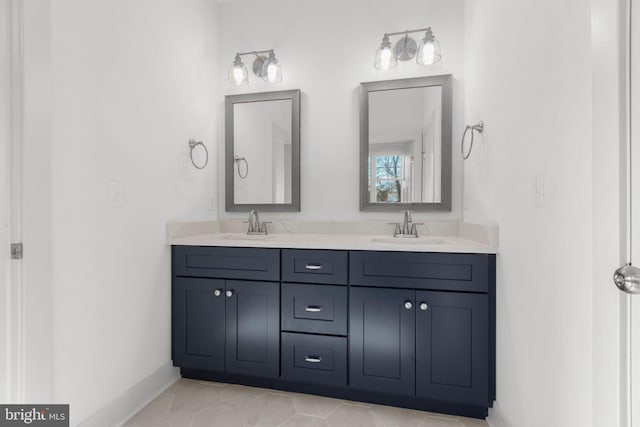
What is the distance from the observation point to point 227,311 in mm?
1868

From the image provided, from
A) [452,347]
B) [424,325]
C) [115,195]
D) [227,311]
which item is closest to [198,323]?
[227,311]

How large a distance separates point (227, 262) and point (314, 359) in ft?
2.37

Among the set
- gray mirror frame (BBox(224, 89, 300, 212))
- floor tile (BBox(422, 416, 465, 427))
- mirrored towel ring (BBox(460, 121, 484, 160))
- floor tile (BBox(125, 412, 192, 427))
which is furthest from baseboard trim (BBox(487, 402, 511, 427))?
gray mirror frame (BBox(224, 89, 300, 212))

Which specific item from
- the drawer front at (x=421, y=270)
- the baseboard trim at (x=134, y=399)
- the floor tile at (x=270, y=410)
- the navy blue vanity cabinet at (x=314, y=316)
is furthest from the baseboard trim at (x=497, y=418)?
the baseboard trim at (x=134, y=399)

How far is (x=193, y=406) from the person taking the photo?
5.66ft

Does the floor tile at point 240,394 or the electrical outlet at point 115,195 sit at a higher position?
the electrical outlet at point 115,195

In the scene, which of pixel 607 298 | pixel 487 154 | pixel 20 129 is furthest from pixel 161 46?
pixel 607 298

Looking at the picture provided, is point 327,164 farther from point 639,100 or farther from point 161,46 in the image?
point 639,100

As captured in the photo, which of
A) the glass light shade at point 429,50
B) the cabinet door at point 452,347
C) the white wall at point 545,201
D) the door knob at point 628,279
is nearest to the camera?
the door knob at point 628,279

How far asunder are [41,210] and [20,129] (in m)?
0.30

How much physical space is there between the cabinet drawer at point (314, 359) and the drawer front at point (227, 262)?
37 centimetres

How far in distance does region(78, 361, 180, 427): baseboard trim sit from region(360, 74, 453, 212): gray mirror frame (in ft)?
5.18

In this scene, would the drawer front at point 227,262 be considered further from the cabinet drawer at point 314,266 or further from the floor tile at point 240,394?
the floor tile at point 240,394

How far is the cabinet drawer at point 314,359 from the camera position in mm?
1727
